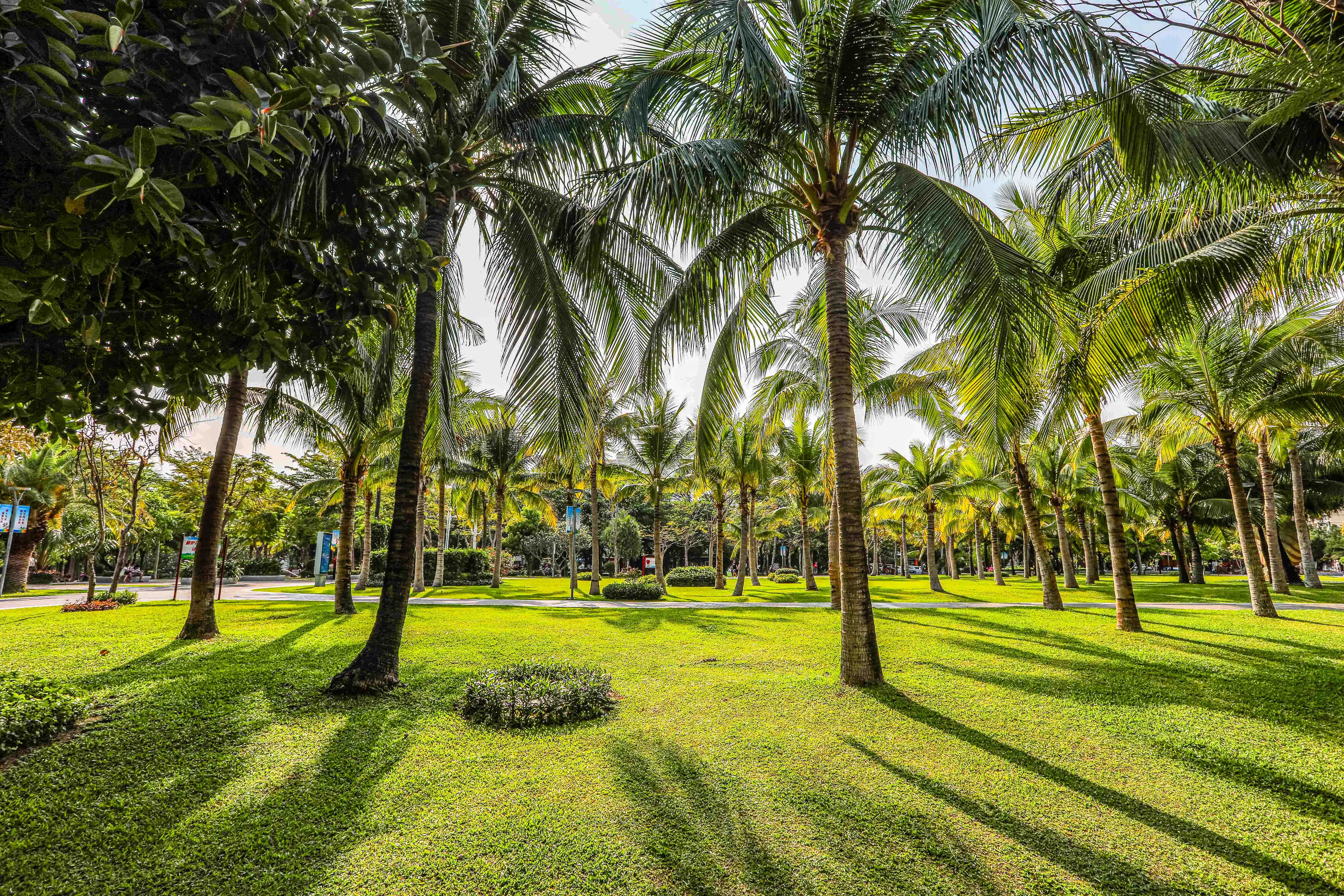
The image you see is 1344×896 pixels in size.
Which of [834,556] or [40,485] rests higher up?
[40,485]

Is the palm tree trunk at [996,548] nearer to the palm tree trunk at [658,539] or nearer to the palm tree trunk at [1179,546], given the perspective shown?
the palm tree trunk at [1179,546]

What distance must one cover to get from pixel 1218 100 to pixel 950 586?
86.8ft

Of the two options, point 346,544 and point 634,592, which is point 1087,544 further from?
point 346,544

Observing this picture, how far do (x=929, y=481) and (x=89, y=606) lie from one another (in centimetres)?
2918

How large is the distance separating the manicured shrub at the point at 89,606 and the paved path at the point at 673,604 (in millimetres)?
1524

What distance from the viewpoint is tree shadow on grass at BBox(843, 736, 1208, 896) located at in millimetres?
3023

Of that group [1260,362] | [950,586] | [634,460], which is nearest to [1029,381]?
[1260,362]

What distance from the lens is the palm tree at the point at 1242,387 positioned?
498 inches

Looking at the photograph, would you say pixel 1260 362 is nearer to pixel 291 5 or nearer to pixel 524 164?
pixel 524 164

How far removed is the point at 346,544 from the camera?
14.7 m

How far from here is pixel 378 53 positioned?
76.5 inches

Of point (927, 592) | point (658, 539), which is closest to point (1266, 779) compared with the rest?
point (658, 539)

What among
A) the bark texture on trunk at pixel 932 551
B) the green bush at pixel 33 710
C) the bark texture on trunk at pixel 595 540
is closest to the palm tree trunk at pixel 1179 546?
the bark texture on trunk at pixel 932 551

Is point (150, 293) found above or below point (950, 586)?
above
